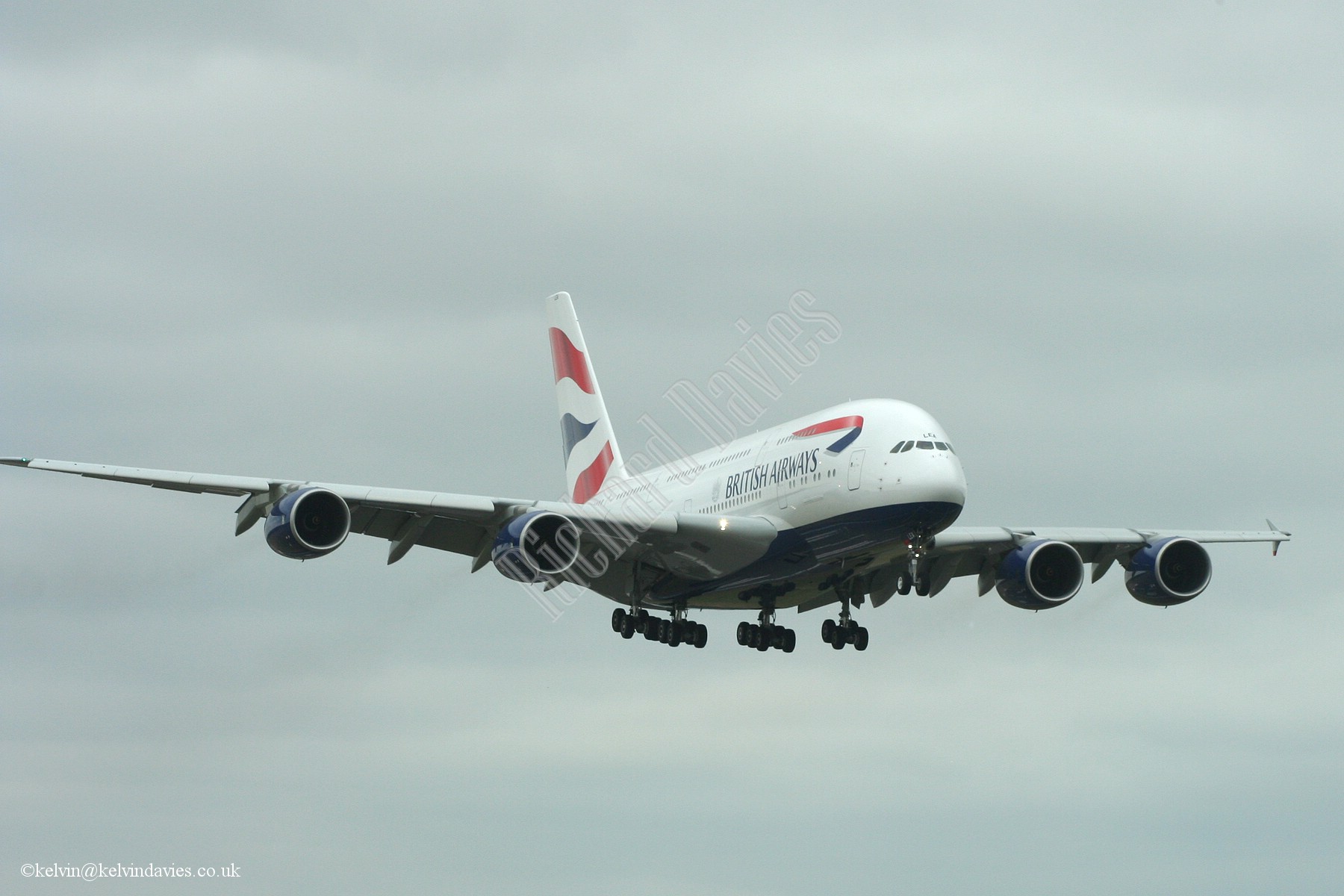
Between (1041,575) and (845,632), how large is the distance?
569cm

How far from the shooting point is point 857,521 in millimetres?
40938

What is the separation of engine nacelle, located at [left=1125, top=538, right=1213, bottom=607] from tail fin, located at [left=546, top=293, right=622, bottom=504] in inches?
684

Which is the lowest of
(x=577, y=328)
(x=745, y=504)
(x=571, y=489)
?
(x=745, y=504)

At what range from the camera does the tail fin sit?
58875 mm

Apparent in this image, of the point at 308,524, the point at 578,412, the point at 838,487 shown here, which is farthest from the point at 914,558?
the point at 578,412

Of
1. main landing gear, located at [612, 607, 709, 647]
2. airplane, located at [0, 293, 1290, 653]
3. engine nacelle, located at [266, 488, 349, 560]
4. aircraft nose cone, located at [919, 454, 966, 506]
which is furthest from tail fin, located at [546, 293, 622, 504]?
aircraft nose cone, located at [919, 454, 966, 506]

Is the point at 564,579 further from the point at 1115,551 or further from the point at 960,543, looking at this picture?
the point at 1115,551

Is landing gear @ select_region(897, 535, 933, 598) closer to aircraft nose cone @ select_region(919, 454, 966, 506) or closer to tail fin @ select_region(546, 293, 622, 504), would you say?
aircraft nose cone @ select_region(919, 454, 966, 506)

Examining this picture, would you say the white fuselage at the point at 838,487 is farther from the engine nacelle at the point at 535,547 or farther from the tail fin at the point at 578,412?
the tail fin at the point at 578,412

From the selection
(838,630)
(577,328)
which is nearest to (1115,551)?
(838,630)

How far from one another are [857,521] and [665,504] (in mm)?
10074

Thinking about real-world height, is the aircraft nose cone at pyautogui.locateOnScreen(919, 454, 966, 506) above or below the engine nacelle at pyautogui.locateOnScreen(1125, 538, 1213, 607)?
below

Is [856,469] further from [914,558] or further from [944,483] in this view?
[914,558]

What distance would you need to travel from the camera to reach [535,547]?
139 feet
